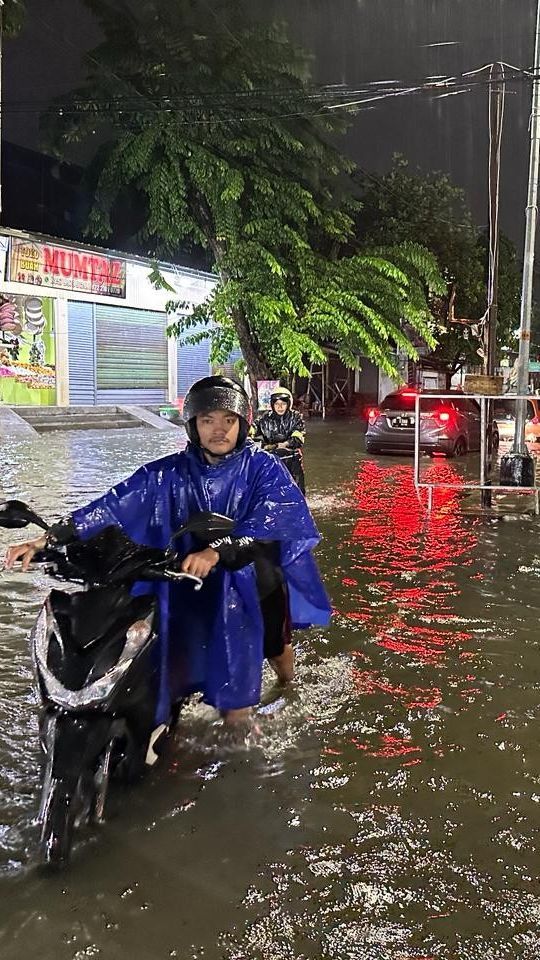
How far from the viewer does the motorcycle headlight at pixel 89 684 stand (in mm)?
2850

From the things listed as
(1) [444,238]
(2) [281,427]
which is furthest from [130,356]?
(2) [281,427]

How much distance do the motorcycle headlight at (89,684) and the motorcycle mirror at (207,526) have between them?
39cm

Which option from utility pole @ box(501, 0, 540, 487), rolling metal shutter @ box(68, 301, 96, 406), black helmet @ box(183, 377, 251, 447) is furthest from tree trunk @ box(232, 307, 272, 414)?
black helmet @ box(183, 377, 251, 447)

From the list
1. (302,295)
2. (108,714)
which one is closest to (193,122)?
(302,295)

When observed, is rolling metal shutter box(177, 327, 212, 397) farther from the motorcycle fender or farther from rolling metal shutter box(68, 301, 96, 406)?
the motorcycle fender

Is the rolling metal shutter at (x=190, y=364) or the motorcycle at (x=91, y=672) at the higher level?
the rolling metal shutter at (x=190, y=364)

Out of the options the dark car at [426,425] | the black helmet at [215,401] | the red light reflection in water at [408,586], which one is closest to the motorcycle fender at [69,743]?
the black helmet at [215,401]

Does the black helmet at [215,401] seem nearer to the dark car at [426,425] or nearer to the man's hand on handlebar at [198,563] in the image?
the man's hand on handlebar at [198,563]

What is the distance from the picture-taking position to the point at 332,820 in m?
3.32

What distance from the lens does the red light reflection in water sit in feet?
15.5

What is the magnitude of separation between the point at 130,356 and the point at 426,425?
12.4 metres

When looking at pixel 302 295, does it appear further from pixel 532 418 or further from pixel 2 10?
pixel 532 418

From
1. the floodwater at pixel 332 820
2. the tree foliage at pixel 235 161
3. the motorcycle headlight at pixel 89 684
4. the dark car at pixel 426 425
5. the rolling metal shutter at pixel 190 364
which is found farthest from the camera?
the rolling metal shutter at pixel 190 364

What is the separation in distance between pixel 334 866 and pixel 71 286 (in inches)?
886
